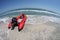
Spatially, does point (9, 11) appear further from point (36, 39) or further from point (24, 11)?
point (36, 39)

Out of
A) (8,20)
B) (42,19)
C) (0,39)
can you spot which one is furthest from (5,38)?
(42,19)

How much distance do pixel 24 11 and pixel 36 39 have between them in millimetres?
377

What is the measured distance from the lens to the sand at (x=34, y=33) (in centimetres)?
144

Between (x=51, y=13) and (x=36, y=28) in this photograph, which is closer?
(x=36, y=28)

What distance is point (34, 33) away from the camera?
4.79 feet

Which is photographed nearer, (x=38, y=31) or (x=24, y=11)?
(x=38, y=31)

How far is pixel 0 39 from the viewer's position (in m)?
1.51

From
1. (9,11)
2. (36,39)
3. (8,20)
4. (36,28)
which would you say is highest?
(9,11)

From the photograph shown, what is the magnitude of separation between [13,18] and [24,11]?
18 centimetres

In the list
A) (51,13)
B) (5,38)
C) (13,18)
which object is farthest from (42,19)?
(5,38)

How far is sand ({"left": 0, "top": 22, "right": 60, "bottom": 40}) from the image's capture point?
1442 millimetres

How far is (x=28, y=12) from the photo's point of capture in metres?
1.60

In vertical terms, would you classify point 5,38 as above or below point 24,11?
below

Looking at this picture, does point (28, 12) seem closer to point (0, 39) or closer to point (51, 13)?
point (51, 13)
